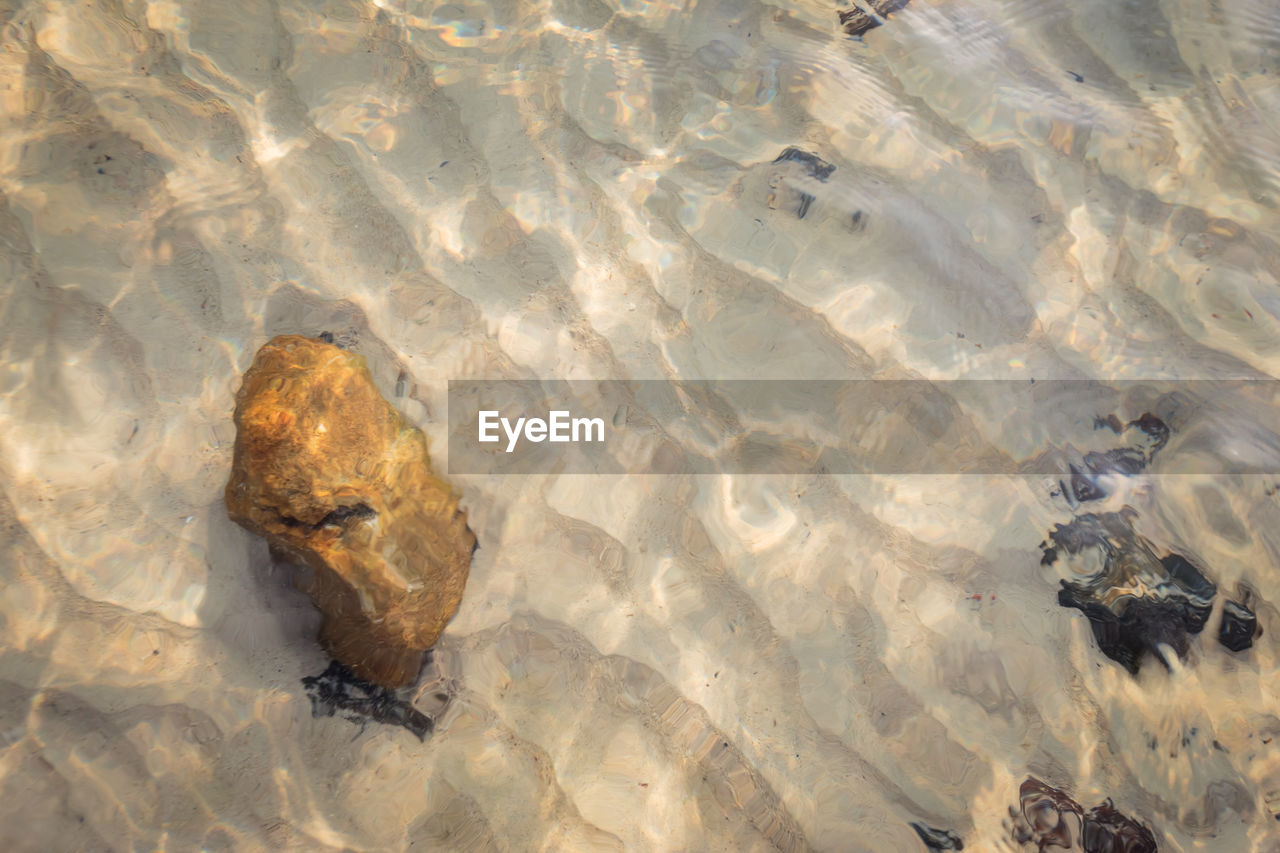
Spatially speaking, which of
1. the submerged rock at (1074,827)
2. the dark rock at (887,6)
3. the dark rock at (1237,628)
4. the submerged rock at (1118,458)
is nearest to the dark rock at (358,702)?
the submerged rock at (1074,827)

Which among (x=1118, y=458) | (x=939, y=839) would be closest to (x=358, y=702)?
(x=939, y=839)

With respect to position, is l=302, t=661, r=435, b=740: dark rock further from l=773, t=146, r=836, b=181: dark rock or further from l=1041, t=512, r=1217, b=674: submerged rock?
l=773, t=146, r=836, b=181: dark rock

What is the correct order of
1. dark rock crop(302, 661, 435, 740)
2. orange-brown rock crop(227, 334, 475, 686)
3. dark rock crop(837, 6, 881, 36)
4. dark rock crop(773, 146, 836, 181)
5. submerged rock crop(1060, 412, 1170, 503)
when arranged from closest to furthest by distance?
orange-brown rock crop(227, 334, 475, 686) < dark rock crop(302, 661, 435, 740) < submerged rock crop(1060, 412, 1170, 503) < dark rock crop(773, 146, 836, 181) < dark rock crop(837, 6, 881, 36)

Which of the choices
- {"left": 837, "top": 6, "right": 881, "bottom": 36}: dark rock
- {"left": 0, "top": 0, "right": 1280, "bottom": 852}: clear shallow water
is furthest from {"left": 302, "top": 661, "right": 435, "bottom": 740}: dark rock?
{"left": 837, "top": 6, "right": 881, "bottom": 36}: dark rock

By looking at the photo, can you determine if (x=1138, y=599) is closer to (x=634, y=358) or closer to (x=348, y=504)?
(x=634, y=358)

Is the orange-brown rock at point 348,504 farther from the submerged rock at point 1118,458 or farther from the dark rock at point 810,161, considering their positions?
the submerged rock at point 1118,458

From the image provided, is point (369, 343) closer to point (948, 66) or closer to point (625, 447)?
point (625, 447)
